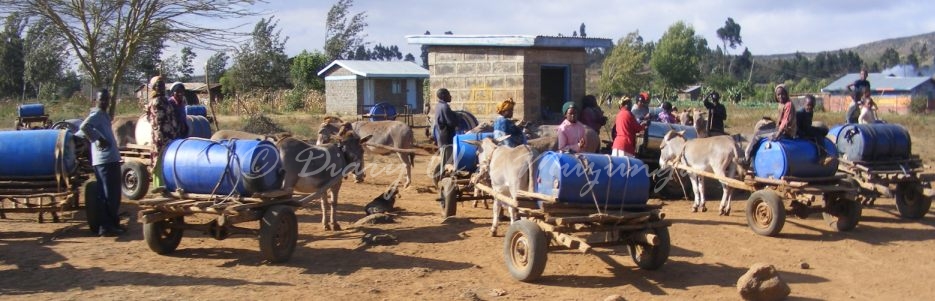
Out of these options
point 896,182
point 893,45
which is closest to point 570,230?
point 896,182

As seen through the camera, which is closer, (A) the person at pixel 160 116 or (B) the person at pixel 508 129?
(A) the person at pixel 160 116

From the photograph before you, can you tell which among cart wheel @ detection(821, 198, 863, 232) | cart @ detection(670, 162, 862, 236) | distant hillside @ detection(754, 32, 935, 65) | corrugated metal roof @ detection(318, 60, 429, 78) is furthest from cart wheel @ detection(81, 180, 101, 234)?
distant hillside @ detection(754, 32, 935, 65)

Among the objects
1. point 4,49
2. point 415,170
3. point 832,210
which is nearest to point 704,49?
point 4,49

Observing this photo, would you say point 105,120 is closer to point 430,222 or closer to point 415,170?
point 430,222

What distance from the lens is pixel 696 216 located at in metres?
11.8

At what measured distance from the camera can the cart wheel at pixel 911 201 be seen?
38.6 feet

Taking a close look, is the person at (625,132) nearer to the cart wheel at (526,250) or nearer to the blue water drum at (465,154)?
the blue water drum at (465,154)

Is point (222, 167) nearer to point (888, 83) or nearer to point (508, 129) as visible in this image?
point (508, 129)

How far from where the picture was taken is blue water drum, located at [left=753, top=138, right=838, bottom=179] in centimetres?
1030

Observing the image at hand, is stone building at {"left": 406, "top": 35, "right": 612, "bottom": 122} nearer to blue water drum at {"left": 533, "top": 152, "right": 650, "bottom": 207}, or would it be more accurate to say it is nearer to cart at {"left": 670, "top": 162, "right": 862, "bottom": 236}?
cart at {"left": 670, "top": 162, "right": 862, "bottom": 236}

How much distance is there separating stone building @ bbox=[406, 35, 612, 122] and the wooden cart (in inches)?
330

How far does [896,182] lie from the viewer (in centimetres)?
1147

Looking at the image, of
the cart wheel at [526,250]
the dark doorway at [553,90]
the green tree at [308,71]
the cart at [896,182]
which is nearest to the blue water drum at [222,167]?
the cart wheel at [526,250]

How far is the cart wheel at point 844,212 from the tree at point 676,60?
5364cm
